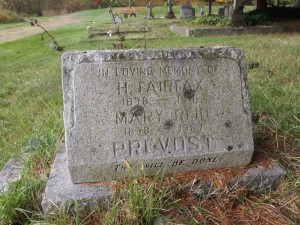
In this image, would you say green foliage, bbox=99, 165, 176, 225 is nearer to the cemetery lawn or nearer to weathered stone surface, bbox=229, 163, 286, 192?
the cemetery lawn

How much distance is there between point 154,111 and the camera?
2.44 metres

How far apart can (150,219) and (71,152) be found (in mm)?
656

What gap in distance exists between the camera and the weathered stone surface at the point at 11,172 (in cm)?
261

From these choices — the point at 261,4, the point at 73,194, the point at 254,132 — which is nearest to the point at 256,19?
the point at 261,4

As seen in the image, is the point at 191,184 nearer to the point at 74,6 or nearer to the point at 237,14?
the point at 237,14

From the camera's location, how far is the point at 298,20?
57.1 feet

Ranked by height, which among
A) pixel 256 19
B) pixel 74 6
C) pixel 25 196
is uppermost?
pixel 25 196

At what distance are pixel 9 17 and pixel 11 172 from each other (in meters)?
27.0

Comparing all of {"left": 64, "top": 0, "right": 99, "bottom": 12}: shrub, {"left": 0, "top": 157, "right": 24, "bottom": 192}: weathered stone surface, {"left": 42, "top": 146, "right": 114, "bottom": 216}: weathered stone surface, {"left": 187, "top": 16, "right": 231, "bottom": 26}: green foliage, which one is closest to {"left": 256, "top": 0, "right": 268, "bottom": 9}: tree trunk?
{"left": 187, "top": 16, "right": 231, "bottom": 26}: green foliage

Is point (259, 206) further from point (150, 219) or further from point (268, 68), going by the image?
point (268, 68)

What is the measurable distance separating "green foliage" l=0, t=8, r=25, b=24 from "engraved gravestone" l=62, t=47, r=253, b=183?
88.0 feet

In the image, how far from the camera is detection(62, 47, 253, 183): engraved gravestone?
2.35m

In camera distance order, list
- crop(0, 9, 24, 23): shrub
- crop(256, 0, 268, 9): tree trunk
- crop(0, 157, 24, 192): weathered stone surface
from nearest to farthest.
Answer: crop(0, 157, 24, 192): weathered stone surface, crop(256, 0, 268, 9): tree trunk, crop(0, 9, 24, 23): shrub

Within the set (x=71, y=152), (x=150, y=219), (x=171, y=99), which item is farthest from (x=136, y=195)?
(x=171, y=99)
